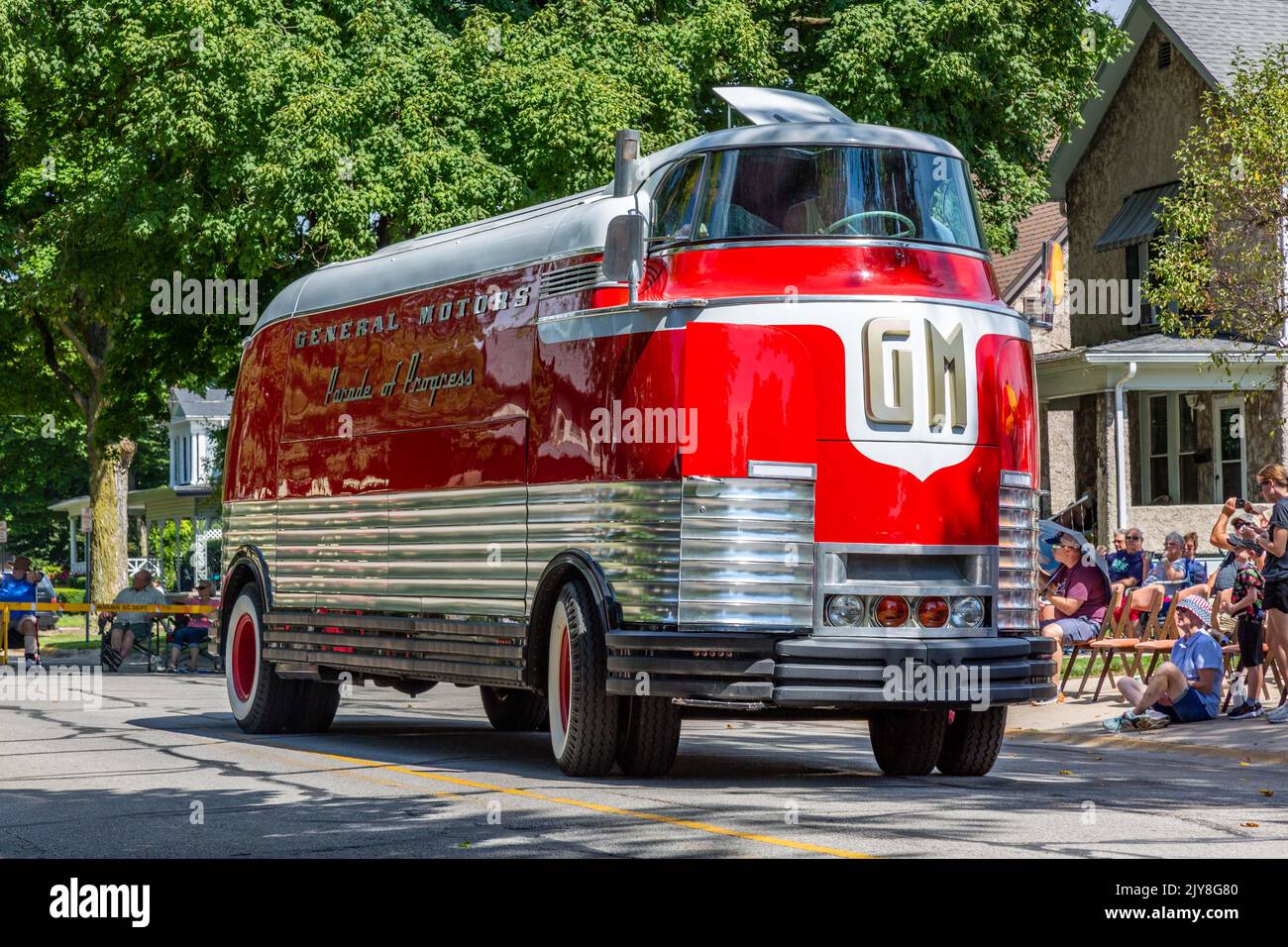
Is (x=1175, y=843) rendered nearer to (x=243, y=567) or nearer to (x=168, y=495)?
(x=243, y=567)

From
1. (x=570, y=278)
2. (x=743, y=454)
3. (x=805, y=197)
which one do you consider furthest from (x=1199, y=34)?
(x=743, y=454)

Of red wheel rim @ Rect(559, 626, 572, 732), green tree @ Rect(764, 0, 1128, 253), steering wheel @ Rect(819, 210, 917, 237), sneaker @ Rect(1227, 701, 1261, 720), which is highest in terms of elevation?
green tree @ Rect(764, 0, 1128, 253)

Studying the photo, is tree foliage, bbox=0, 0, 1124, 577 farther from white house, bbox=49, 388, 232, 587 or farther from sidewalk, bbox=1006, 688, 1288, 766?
white house, bbox=49, 388, 232, 587

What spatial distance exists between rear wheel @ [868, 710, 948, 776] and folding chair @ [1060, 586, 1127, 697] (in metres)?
6.17

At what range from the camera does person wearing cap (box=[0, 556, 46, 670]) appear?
93.4 feet

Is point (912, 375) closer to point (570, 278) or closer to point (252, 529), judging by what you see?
point (570, 278)

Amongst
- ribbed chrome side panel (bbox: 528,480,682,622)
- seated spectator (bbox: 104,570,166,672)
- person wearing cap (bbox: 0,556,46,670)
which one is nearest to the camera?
ribbed chrome side panel (bbox: 528,480,682,622)

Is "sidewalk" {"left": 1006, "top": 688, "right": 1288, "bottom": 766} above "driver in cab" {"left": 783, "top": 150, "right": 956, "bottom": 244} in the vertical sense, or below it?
below

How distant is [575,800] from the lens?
10.7m

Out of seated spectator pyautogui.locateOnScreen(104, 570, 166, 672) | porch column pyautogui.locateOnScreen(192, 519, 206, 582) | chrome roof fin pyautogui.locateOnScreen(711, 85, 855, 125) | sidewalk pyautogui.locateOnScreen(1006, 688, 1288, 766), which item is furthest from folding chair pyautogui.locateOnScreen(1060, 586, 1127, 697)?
porch column pyautogui.locateOnScreen(192, 519, 206, 582)

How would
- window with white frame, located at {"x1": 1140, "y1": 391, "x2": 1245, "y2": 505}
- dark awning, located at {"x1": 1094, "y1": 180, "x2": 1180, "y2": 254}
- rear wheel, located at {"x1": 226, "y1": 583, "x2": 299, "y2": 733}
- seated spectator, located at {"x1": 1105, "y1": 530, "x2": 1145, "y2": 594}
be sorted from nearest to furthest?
rear wheel, located at {"x1": 226, "y1": 583, "x2": 299, "y2": 733}
seated spectator, located at {"x1": 1105, "y1": 530, "x2": 1145, "y2": 594}
window with white frame, located at {"x1": 1140, "y1": 391, "x2": 1245, "y2": 505}
dark awning, located at {"x1": 1094, "y1": 180, "x2": 1180, "y2": 254}

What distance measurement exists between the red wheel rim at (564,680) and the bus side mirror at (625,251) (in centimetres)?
221

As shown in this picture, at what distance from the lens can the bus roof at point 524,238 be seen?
39.1 feet

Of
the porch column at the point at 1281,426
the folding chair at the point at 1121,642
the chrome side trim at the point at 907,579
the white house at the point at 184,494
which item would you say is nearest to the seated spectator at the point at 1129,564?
the folding chair at the point at 1121,642
